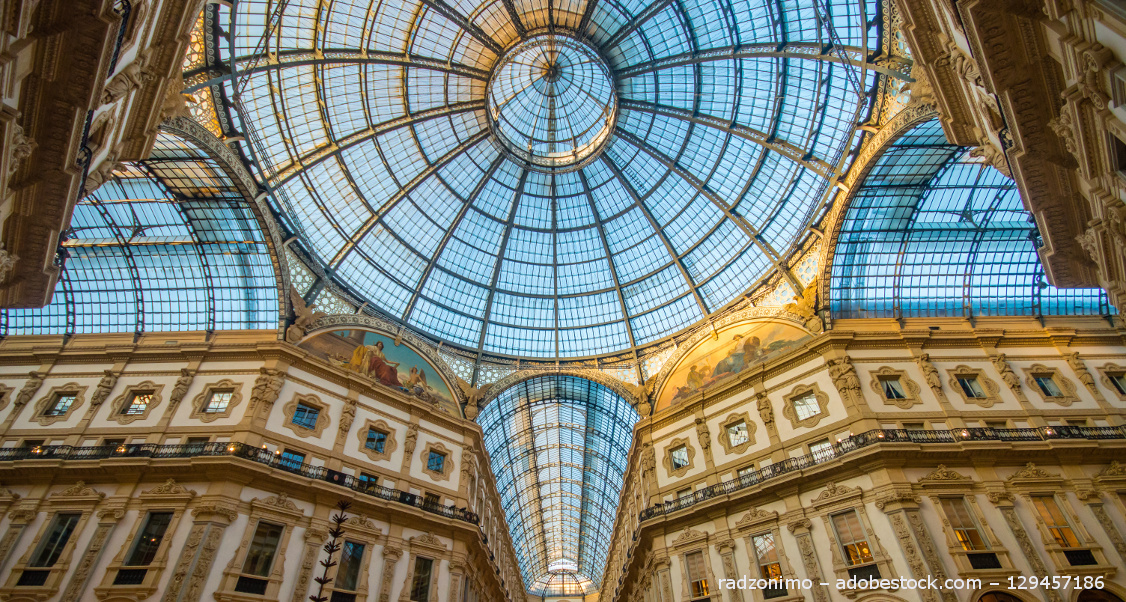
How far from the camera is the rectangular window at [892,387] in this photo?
29.5 m

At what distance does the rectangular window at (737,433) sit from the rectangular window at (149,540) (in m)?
28.8

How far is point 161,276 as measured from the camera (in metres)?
33.1

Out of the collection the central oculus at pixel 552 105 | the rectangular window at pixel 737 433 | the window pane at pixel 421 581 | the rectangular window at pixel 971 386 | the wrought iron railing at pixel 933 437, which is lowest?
the window pane at pixel 421 581

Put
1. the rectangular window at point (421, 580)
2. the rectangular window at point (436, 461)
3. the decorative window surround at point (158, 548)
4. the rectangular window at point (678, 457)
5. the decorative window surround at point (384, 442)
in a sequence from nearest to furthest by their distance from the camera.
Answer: the decorative window surround at point (158, 548) < the rectangular window at point (421, 580) < the decorative window surround at point (384, 442) < the rectangular window at point (436, 461) < the rectangular window at point (678, 457)

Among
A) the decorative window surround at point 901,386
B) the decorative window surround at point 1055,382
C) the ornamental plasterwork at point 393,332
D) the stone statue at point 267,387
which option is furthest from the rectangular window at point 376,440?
the decorative window surround at point 1055,382

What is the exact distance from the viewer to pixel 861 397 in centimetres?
2888

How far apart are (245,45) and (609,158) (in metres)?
25.5

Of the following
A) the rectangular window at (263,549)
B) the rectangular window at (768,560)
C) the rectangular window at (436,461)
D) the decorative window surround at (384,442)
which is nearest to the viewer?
the rectangular window at (263,549)

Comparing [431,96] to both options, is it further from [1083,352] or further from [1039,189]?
[1083,352]

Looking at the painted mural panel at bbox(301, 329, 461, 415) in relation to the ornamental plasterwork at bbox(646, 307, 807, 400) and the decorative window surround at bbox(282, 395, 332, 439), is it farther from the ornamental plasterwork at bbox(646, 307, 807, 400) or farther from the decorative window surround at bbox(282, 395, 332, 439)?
the ornamental plasterwork at bbox(646, 307, 807, 400)

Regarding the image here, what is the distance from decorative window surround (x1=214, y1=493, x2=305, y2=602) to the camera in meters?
22.6

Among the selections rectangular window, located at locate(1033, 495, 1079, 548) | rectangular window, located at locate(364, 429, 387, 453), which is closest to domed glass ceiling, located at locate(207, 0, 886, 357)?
rectangular window, located at locate(364, 429, 387, 453)

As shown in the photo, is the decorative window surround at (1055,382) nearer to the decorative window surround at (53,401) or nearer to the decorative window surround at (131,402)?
the decorative window surround at (131,402)

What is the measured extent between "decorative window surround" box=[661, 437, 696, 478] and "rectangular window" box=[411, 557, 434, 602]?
15236mm
